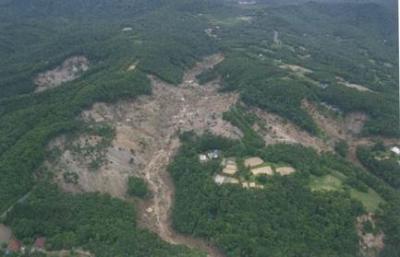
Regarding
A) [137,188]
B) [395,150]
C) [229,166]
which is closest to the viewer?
[137,188]

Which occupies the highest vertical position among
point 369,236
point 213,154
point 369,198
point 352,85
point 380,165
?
point 369,236

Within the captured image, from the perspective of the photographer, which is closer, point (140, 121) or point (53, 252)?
point (53, 252)

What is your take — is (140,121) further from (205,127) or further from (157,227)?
(157,227)

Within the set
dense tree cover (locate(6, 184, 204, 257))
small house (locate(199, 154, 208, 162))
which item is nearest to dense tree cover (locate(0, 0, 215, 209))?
dense tree cover (locate(6, 184, 204, 257))

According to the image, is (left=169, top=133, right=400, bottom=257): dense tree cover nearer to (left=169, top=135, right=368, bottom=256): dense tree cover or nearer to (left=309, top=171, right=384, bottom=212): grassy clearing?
(left=169, top=135, right=368, bottom=256): dense tree cover

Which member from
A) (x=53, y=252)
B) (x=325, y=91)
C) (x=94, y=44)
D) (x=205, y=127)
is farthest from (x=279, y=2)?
(x=53, y=252)

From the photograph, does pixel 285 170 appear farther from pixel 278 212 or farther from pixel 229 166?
pixel 278 212

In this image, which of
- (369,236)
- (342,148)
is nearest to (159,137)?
(342,148)

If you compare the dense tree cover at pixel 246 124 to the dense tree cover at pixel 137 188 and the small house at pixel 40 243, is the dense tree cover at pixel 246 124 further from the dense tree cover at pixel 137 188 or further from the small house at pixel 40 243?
the small house at pixel 40 243
